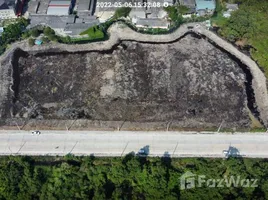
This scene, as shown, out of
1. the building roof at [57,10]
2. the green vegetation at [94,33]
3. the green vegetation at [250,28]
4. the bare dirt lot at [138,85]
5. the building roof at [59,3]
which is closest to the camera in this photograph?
the bare dirt lot at [138,85]

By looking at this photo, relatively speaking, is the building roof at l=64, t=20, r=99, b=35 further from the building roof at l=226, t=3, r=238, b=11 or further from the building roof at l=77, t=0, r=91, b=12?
the building roof at l=226, t=3, r=238, b=11

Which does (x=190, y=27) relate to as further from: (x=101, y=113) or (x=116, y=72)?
(x=101, y=113)

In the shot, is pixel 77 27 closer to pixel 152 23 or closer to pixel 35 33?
pixel 35 33
